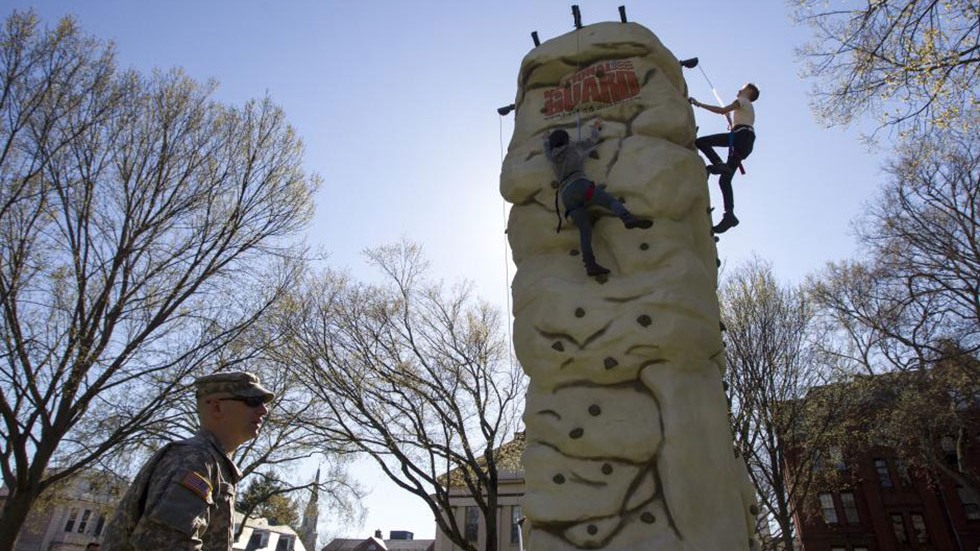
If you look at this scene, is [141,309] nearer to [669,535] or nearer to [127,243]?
[127,243]

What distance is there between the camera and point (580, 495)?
4.10 metres

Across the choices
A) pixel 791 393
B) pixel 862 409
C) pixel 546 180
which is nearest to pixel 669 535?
pixel 546 180

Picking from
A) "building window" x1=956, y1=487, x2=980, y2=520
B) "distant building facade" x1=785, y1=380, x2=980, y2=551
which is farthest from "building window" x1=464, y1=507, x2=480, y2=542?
"building window" x1=956, y1=487, x2=980, y2=520

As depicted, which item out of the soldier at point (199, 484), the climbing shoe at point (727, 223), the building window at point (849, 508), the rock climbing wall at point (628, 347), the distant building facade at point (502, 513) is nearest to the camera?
the soldier at point (199, 484)

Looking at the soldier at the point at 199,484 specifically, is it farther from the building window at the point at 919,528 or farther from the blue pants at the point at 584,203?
the building window at the point at 919,528

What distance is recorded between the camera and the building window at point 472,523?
96.0ft

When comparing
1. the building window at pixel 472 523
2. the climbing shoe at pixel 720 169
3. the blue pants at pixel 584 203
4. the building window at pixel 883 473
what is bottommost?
the blue pants at pixel 584 203

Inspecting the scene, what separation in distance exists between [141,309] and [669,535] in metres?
9.28

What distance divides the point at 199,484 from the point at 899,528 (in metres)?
34.3

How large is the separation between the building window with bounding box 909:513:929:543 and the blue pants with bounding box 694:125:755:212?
29963 millimetres

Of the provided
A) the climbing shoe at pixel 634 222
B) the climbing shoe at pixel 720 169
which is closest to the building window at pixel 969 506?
the climbing shoe at pixel 720 169

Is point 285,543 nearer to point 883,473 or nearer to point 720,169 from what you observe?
point 883,473

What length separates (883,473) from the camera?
96.3ft

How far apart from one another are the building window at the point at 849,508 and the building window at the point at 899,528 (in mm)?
1432
